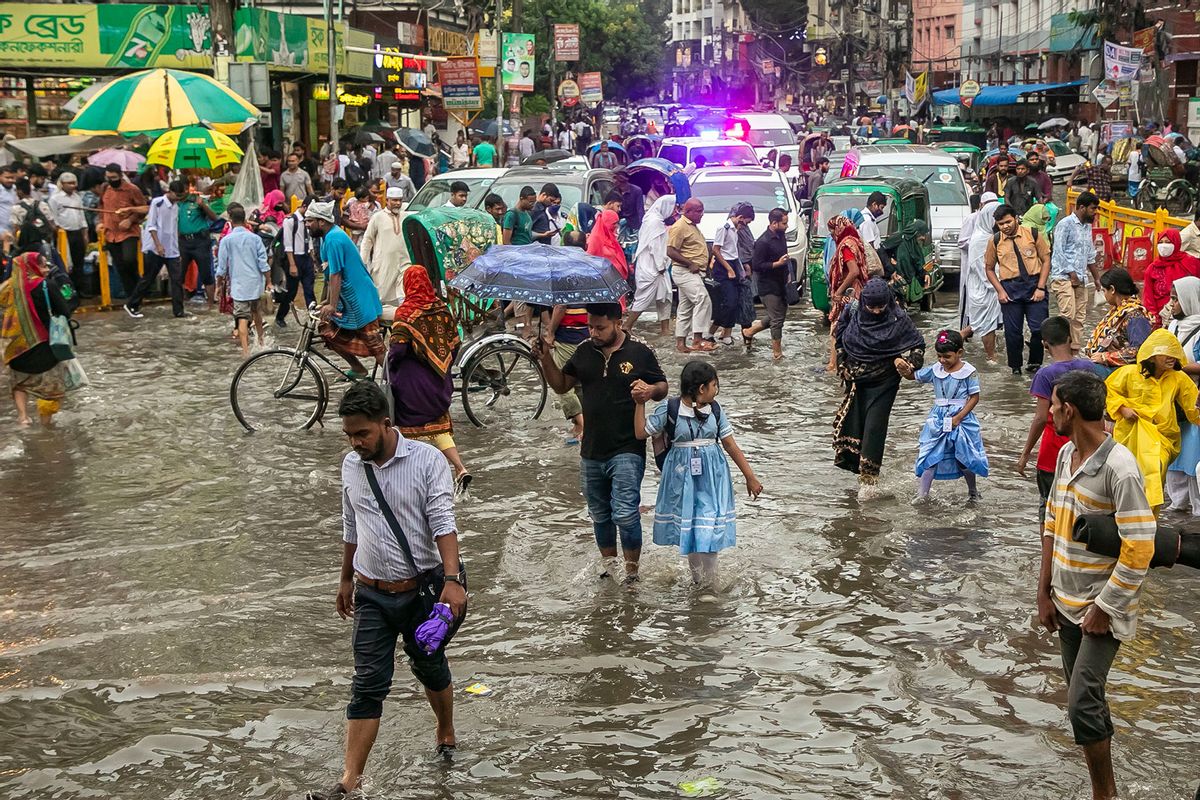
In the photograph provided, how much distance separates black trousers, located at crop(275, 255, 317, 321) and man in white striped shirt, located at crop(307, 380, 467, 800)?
12735mm

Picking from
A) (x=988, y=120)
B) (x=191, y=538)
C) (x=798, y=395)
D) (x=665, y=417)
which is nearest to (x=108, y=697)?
(x=191, y=538)

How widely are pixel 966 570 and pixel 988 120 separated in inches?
2475

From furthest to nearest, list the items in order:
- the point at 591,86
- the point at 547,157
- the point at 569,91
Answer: the point at 569,91, the point at 591,86, the point at 547,157

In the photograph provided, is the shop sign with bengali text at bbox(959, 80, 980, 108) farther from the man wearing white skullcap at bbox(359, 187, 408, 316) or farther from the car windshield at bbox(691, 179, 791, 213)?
the man wearing white skullcap at bbox(359, 187, 408, 316)

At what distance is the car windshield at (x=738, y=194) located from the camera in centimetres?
2084

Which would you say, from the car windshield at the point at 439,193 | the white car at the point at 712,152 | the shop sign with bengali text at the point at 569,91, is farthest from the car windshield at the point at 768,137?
the shop sign with bengali text at the point at 569,91

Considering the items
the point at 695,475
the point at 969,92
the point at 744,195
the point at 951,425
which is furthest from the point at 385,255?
the point at 969,92

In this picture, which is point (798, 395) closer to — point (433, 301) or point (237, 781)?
point (433, 301)

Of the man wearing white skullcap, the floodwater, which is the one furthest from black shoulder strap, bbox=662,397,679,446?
the man wearing white skullcap

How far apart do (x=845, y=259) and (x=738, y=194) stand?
7.89 metres

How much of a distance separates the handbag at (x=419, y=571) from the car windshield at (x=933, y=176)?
1713cm

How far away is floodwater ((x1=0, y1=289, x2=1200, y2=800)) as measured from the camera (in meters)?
6.02

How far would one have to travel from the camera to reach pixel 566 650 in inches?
290

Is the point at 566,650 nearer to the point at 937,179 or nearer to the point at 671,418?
the point at 671,418
